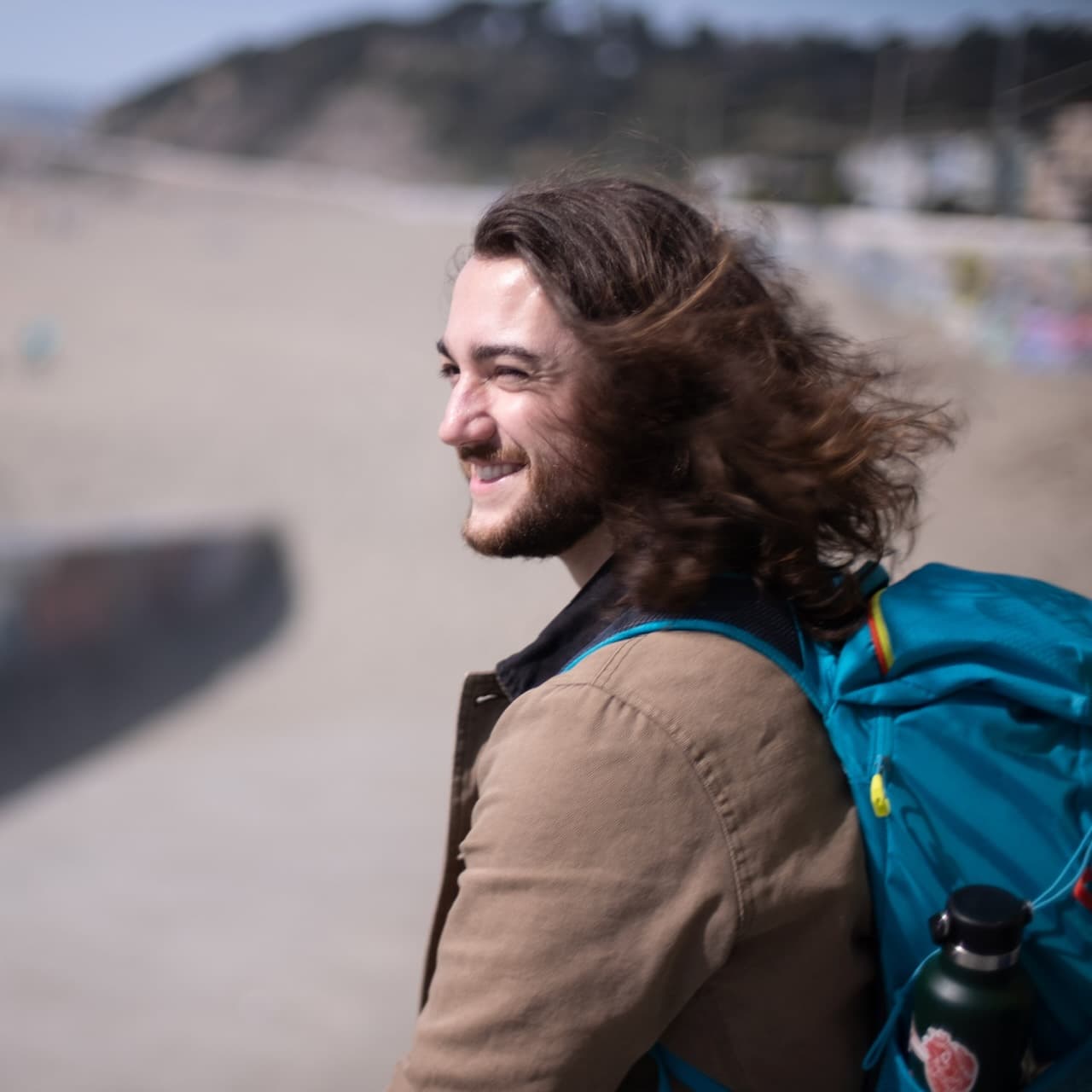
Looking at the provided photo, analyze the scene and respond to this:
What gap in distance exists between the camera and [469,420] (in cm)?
136

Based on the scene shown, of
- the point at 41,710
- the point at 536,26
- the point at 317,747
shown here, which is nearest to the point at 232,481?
the point at 41,710

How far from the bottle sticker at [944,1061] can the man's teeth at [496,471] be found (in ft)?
2.47

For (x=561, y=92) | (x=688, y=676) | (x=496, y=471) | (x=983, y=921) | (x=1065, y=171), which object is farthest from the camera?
(x=561, y=92)

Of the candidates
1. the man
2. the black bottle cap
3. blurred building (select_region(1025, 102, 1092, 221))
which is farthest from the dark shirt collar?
blurred building (select_region(1025, 102, 1092, 221))

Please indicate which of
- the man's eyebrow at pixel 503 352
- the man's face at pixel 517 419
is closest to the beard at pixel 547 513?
the man's face at pixel 517 419

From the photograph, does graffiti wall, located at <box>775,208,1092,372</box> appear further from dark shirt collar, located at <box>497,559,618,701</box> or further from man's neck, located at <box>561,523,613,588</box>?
dark shirt collar, located at <box>497,559,618,701</box>

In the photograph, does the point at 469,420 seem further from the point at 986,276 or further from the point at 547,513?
the point at 986,276

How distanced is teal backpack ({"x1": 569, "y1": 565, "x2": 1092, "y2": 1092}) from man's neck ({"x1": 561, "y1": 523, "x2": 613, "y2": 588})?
0.37m

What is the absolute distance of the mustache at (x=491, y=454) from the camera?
4.35 ft

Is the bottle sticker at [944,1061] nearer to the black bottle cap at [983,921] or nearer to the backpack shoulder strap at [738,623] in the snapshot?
the black bottle cap at [983,921]

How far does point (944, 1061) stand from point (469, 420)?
87 cm

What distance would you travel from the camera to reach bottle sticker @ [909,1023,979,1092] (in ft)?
3.20

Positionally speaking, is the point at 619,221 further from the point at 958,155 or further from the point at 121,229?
the point at 121,229

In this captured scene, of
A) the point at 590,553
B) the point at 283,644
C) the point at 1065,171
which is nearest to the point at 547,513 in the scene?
the point at 590,553
